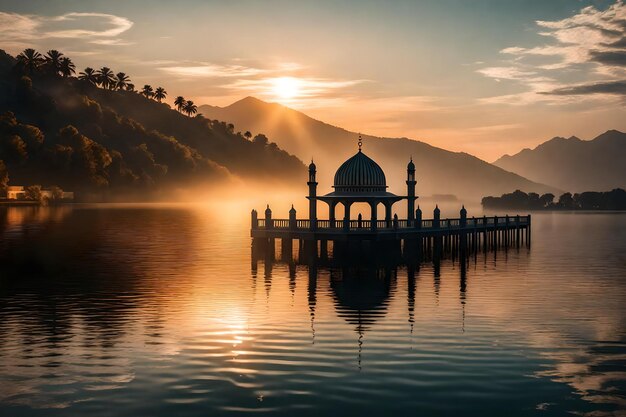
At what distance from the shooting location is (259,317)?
124ft

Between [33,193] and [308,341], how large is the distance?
174513 millimetres

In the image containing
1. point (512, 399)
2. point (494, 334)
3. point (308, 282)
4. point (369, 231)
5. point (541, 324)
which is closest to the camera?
point (512, 399)

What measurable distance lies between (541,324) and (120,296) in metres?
23.1

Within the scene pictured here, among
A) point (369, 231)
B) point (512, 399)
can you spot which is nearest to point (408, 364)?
point (512, 399)

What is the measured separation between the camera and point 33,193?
192375 mm

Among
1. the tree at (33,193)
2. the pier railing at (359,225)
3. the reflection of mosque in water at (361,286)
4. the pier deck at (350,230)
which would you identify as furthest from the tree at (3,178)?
the reflection of mosque in water at (361,286)

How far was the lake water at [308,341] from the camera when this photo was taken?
23391mm

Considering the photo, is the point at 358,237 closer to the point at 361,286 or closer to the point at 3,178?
the point at 361,286

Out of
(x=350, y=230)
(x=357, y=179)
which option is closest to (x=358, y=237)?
(x=350, y=230)

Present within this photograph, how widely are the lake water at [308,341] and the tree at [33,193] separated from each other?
139458 mm

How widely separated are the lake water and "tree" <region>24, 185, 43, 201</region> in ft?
458

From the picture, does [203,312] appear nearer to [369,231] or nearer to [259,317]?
[259,317]

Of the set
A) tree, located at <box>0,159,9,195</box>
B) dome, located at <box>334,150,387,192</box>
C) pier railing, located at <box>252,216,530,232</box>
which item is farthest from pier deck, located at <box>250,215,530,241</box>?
tree, located at <box>0,159,9,195</box>

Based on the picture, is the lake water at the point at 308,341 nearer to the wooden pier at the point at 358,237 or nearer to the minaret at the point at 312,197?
the wooden pier at the point at 358,237
